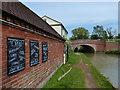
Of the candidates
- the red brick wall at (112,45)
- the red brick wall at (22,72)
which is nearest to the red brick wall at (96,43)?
the red brick wall at (112,45)

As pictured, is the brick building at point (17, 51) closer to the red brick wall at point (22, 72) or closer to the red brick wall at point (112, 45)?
the red brick wall at point (22, 72)

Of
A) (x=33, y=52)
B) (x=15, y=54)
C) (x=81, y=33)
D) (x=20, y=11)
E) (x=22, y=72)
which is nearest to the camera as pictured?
(x=15, y=54)

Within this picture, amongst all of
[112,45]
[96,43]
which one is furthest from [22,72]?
[112,45]

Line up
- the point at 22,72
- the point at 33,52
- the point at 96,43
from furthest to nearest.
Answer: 1. the point at 96,43
2. the point at 33,52
3. the point at 22,72

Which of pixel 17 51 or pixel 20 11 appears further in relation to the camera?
pixel 20 11

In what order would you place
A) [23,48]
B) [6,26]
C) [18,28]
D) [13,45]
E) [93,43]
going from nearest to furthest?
[6,26], [13,45], [18,28], [23,48], [93,43]

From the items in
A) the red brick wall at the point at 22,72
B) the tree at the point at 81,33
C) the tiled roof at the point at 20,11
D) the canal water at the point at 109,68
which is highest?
the tree at the point at 81,33

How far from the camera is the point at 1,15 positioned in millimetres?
2436

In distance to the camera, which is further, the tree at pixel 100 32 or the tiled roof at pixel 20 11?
the tree at pixel 100 32

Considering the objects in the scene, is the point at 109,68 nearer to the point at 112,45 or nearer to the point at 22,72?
the point at 22,72

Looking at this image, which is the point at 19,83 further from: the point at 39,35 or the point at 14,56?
the point at 39,35

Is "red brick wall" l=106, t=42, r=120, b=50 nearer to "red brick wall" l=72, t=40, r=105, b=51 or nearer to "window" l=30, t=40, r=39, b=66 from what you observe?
"red brick wall" l=72, t=40, r=105, b=51

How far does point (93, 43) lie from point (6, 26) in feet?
122

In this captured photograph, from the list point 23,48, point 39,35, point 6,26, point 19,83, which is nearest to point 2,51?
point 6,26
